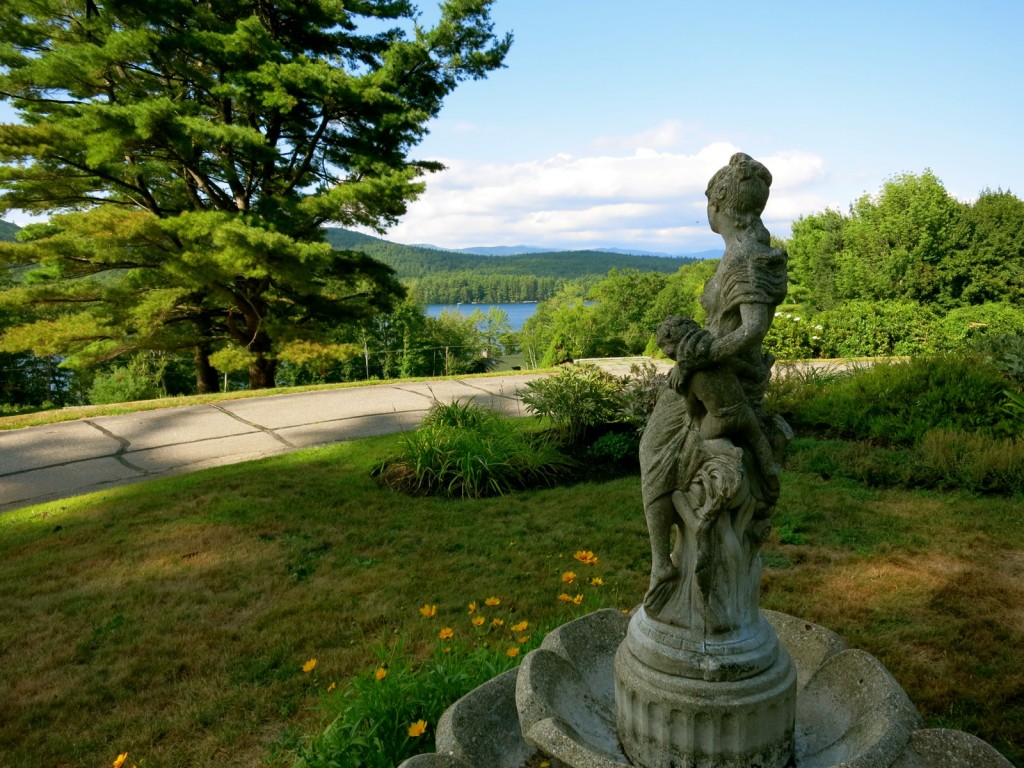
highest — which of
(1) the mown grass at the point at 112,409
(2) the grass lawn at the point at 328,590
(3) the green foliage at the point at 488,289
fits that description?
(3) the green foliage at the point at 488,289

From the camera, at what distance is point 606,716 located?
2395 mm

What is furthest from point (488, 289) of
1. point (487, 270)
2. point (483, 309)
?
point (487, 270)

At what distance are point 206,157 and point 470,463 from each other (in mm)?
13779

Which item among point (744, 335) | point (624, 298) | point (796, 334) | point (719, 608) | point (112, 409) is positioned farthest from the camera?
point (624, 298)

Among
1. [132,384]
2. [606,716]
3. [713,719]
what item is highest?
[713,719]

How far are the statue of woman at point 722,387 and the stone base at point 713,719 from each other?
272mm

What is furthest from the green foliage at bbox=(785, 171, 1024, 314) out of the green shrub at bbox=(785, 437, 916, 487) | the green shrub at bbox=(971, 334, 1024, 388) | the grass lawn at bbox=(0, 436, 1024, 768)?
the grass lawn at bbox=(0, 436, 1024, 768)

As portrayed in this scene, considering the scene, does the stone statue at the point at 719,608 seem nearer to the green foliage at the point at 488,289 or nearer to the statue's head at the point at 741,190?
the statue's head at the point at 741,190

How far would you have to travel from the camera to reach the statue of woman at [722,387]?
1.82 meters

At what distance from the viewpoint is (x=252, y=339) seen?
15977 millimetres

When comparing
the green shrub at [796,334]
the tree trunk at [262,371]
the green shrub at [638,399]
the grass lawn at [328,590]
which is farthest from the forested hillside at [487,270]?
the grass lawn at [328,590]

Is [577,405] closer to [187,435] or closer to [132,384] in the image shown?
[187,435]

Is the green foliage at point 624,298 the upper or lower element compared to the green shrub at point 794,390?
upper

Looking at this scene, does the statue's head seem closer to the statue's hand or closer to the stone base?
the statue's hand
